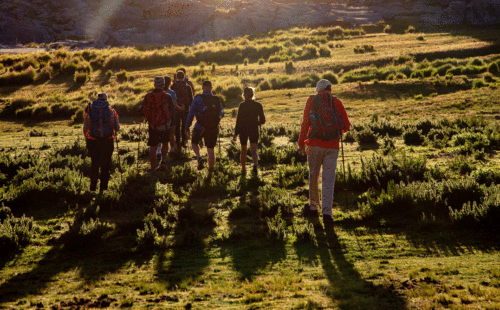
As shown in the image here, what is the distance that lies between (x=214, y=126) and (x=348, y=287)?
5.64m

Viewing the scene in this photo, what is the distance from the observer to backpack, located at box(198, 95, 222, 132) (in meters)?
9.40

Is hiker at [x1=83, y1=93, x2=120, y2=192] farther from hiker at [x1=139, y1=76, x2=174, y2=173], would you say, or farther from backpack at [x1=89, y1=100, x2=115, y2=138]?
hiker at [x1=139, y1=76, x2=174, y2=173]

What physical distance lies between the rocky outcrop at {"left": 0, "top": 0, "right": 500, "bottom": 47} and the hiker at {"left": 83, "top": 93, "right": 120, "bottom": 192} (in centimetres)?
5794

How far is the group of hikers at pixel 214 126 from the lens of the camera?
657 cm

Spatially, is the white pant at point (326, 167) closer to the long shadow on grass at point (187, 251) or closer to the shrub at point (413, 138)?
the long shadow on grass at point (187, 251)

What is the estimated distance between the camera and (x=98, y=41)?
214ft

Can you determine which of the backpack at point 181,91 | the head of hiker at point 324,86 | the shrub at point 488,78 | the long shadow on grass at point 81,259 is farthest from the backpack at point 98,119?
the shrub at point 488,78

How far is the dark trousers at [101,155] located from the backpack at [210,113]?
6.54ft

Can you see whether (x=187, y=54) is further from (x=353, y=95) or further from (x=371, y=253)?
(x=371, y=253)

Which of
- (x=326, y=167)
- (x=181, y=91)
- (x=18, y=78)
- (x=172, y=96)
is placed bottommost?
(x=326, y=167)

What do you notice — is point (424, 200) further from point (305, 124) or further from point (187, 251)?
point (187, 251)

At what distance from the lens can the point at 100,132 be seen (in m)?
8.45

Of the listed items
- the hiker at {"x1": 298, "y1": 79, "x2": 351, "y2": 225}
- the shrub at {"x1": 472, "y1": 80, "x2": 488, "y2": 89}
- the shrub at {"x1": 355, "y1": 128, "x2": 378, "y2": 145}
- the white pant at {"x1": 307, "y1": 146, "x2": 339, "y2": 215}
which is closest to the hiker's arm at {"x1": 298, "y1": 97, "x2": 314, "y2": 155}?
the hiker at {"x1": 298, "y1": 79, "x2": 351, "y2": 225}

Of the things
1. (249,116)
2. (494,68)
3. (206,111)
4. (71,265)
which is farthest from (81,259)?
(494,68)
